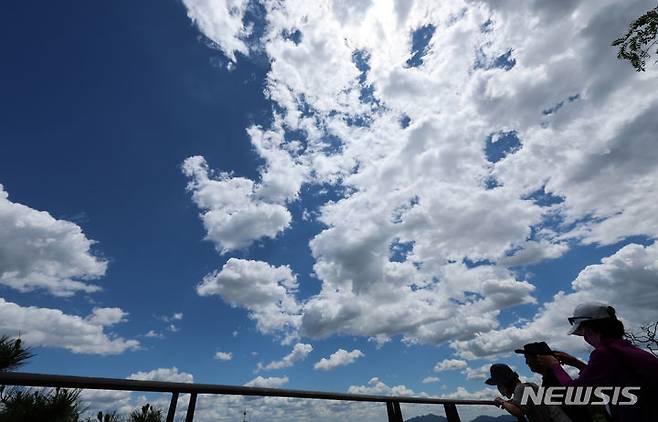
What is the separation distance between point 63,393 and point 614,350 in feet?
27.3

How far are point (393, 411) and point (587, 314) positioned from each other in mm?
2304

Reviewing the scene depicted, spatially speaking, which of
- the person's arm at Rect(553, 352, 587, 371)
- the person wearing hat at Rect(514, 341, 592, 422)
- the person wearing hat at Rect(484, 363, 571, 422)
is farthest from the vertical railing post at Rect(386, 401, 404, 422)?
the person's arm at Rect(553, 352, 587, 371)

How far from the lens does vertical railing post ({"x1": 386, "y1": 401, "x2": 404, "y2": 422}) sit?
163 inches

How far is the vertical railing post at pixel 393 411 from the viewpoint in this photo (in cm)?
413

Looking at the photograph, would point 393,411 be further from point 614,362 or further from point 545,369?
point 614,362

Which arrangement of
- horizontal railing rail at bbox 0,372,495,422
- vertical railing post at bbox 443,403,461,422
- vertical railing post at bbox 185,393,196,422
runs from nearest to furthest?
horizontal railing rail at bbox 0,372,495,422 → vertical railing post at bbox 185,393,196,422 → vertical railing post at bbox 443,403,461,422

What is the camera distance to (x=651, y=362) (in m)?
2.22

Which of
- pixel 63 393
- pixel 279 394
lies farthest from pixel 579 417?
pixel 63 393

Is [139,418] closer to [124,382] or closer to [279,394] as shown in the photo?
[279,394]

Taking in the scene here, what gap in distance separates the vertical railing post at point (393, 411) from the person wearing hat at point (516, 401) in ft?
3.13

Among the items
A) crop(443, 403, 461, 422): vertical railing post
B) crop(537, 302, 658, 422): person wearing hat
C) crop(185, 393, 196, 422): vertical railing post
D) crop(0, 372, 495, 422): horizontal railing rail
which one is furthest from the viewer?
crop(443, 403, 461, 422): vertical railing post

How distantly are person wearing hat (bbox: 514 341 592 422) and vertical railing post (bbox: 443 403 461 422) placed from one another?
5.12 feet

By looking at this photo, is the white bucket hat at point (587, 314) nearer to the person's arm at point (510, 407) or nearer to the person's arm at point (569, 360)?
the person's arm at point (569, 360)

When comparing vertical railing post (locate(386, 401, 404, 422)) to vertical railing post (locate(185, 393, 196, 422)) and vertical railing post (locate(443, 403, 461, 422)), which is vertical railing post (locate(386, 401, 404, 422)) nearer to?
vertical railing post (locate(443, 403, 461, 422))
